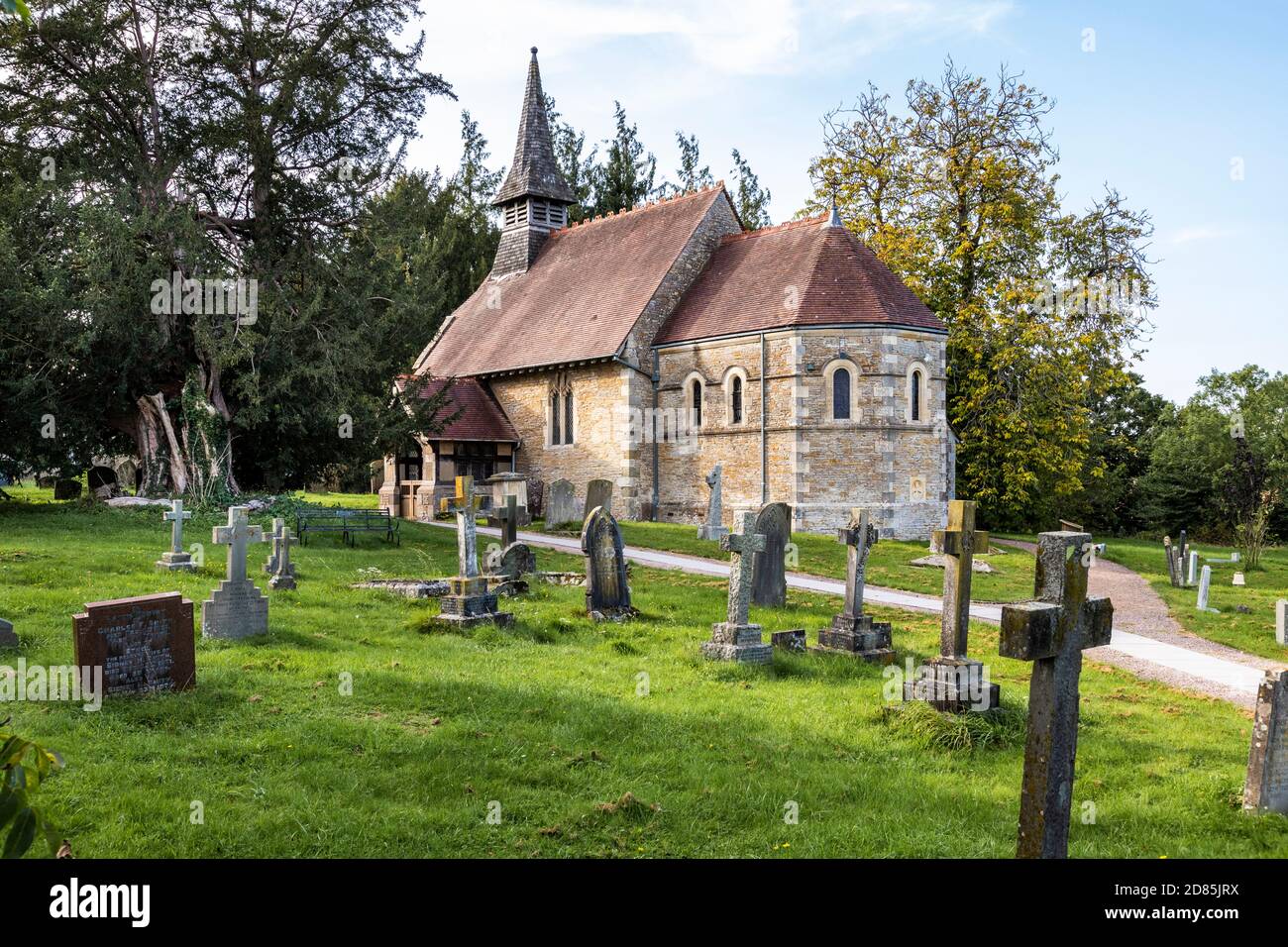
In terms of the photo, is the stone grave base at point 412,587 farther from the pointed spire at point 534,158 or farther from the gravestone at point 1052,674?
the pointed spire at point 534,158

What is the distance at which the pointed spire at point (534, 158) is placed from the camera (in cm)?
3584

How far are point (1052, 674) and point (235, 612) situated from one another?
26.4 ft

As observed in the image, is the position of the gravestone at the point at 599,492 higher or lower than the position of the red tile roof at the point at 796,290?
lower

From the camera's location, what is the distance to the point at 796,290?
26.0 meters

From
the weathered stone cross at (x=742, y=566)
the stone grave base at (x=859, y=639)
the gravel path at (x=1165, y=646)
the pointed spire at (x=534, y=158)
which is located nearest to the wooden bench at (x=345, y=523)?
the weathered stone cross at (x=742, y=566)

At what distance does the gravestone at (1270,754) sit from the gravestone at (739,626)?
15.3 ft

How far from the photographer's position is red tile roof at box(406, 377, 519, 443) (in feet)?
97.7

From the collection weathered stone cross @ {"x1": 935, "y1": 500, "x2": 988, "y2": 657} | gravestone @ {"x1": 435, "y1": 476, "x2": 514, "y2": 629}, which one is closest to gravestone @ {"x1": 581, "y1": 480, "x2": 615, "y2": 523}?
gravestone @ {"x1": 435, "y1": 476, "x2": 514, "y2": 629}

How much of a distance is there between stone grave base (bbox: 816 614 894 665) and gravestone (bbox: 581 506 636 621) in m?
2.71

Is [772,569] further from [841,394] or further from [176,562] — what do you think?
[841,394]

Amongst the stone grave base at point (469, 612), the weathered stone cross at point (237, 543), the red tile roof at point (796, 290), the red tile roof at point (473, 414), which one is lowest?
the stone grave base at point (469, 612)
